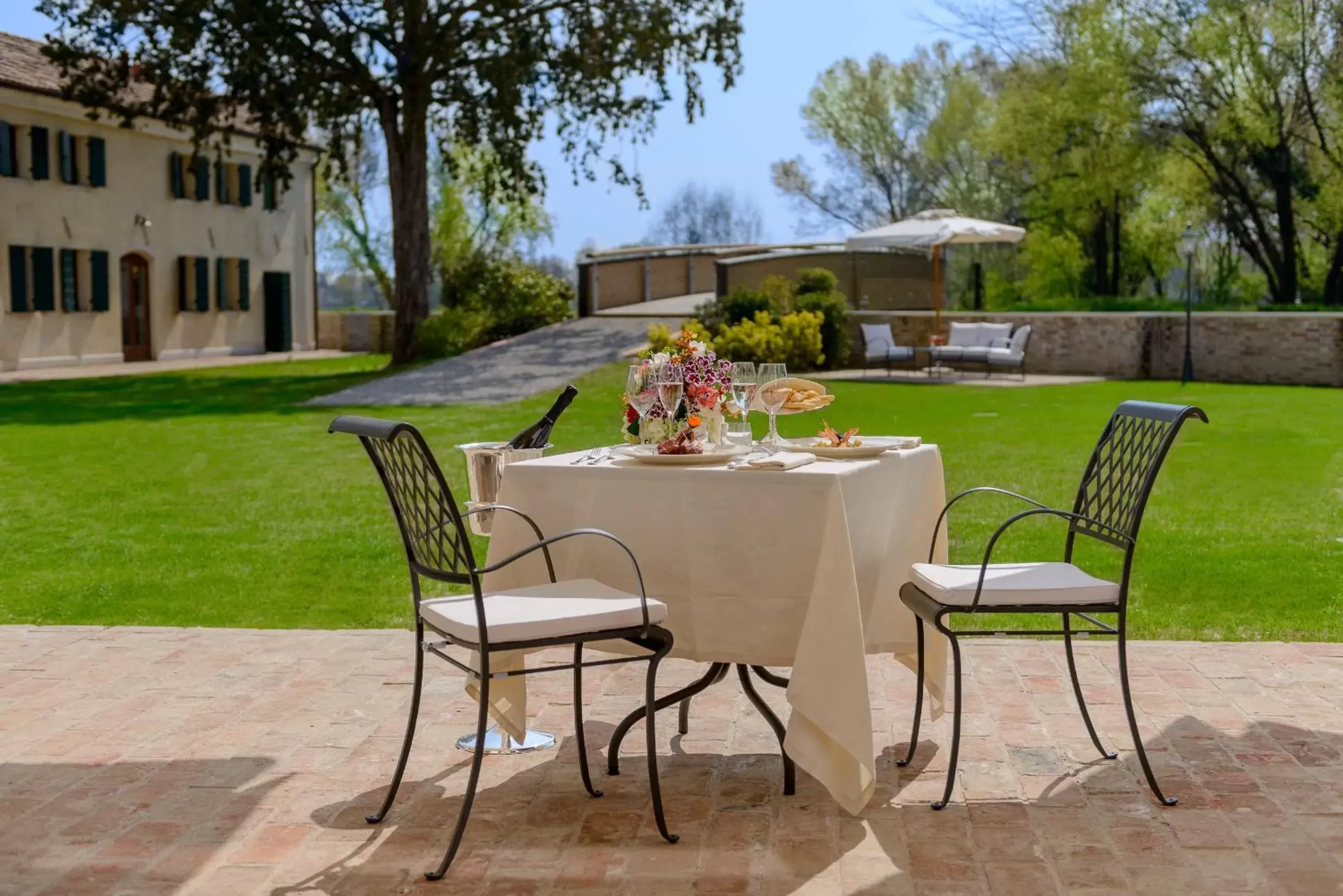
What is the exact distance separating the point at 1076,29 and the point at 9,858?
36277 millimetres

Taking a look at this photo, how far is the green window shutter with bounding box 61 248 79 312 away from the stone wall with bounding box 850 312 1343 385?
1559 centimetres

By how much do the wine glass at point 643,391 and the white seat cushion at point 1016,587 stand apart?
3.04 feet

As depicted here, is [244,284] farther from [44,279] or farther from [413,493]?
[413,493]

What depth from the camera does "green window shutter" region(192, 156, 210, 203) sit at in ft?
111

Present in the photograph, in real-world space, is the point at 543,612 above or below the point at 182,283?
below

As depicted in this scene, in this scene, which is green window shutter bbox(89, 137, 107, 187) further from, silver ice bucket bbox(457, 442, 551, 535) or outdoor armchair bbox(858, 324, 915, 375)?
silver ice bucket bbox(457, 442, 551, 535)

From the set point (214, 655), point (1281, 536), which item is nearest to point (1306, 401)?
point (1281, 536)

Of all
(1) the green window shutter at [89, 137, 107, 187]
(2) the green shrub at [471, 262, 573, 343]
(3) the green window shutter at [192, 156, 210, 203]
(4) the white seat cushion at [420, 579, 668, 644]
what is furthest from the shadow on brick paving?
(3) the green window shutter at [192, 156, 210, 203]

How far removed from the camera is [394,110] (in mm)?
26578

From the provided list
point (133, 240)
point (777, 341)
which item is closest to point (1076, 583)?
point (777, 341)

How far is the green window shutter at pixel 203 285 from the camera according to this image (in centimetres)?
3400

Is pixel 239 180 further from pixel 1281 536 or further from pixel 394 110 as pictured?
pixel 1281 536

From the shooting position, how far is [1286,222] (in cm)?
3250

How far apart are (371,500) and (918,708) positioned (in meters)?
7.16
